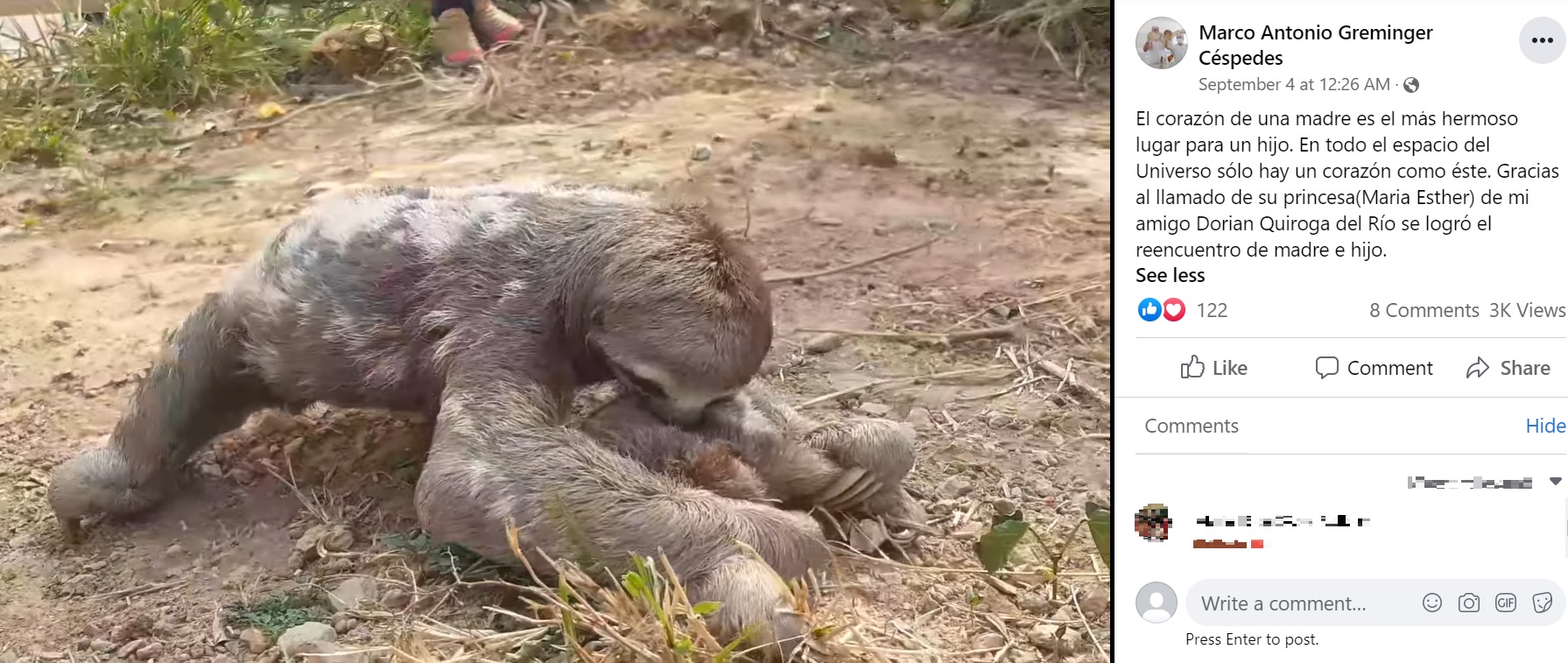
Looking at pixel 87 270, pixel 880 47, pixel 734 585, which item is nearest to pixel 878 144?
pixel 880 47

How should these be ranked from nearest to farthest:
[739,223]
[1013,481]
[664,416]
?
[664,416] → [1013,481] → [739,223]

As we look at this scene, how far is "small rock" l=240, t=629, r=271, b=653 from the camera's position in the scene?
92 centimetres

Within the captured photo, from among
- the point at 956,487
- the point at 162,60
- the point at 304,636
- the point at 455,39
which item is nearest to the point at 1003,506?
the point at 956,487

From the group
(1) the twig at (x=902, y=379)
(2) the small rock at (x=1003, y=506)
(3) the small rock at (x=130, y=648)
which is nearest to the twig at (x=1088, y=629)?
(2) the small rock at (x=1003, y=506)

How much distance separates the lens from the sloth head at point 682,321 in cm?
96

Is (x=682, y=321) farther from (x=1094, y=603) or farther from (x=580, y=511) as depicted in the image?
(x=1094, y=603)

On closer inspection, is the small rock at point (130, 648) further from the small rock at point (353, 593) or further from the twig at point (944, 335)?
the twig at point (944, 335)

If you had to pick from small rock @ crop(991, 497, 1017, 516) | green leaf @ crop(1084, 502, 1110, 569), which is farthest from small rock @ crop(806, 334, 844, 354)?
green leaf @ crop(1084, 502, 1110, 569)

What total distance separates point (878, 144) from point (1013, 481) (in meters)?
0.54
